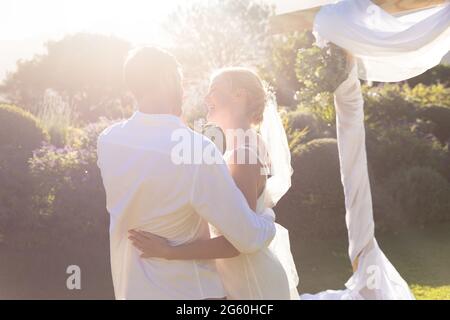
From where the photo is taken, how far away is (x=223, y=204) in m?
2.62

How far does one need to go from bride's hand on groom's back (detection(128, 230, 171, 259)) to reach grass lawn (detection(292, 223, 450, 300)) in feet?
14.5

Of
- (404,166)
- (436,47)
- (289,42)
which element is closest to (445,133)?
(404,166)

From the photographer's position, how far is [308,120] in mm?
10375

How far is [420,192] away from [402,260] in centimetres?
165

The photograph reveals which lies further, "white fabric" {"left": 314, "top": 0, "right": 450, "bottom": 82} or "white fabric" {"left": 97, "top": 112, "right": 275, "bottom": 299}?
"white fabric" {"left": 314, "top": 0, "right": 450, "bottom": 82}

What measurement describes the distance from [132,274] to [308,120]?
25.8ft

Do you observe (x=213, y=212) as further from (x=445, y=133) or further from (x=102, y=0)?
(x=102, y=0)

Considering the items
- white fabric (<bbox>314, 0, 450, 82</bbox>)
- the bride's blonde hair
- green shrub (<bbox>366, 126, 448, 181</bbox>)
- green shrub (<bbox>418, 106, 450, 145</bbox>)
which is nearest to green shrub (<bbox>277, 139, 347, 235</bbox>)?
green shrub (<bbox>366, 126, 448, 181</bbox>)

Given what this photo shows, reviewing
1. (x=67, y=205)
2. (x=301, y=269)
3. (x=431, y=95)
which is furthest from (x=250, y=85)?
(x=431, y=95)

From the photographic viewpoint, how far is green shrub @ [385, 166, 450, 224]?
9.45m

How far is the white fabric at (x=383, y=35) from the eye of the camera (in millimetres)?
4551

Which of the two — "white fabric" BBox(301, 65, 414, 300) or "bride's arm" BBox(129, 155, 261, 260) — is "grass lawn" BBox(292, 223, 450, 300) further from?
"bride's arm" BBox(129, 155, 261, 260)

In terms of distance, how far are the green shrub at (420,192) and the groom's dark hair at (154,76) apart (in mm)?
7186

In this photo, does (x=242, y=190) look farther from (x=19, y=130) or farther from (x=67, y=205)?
(x=19, y=130)
